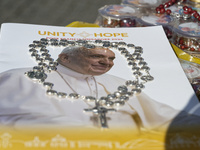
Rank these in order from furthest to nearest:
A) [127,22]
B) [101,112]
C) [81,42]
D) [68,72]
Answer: [127,22] < [81,42] < [68,72] < [101,112]

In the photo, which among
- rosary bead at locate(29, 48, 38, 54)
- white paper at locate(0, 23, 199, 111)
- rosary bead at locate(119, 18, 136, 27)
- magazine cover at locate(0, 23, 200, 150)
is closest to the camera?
magazine cover at locate(0, 23, 200, 150)

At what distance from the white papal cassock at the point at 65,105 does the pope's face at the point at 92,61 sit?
0.02 metres

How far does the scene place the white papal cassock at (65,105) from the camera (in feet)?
1.48

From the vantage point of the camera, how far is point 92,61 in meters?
0.62

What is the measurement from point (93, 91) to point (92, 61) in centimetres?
10

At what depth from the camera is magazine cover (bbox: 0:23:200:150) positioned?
425 millimetres

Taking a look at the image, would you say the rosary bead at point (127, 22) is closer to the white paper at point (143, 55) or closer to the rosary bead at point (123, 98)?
the white paper at point (143, 55)

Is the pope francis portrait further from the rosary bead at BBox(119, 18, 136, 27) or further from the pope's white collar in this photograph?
the rosary bead at BBox(119, 18, 136, 27)

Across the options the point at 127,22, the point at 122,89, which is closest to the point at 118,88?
the point at 122,89

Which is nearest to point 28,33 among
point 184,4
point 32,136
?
point 32,136

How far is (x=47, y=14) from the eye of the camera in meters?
2.14

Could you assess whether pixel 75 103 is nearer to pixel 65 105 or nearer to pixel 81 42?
pixel 65 105

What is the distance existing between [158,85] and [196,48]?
0.26 metres

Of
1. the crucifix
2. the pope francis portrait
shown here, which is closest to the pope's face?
the pope francis portrait
